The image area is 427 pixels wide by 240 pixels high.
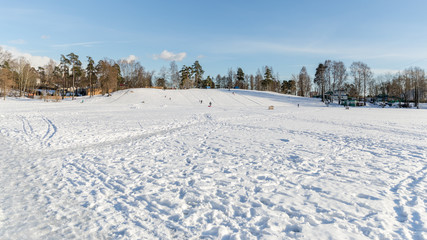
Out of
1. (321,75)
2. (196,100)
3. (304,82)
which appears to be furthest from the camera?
(304,82)

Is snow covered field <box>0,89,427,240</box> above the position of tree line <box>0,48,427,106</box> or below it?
below

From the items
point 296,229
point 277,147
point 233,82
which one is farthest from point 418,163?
point 233,82

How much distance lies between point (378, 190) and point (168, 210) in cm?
465

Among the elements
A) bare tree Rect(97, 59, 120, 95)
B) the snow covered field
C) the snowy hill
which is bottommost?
the snow covered field

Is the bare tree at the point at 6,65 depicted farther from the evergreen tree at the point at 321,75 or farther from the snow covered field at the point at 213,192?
the evergreen tree at the point at 321,75

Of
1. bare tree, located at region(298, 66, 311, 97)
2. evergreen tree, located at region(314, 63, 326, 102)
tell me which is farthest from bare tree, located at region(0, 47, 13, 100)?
bare tree, located at region(298, 66, 311, 97)

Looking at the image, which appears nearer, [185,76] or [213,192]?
[213,192]

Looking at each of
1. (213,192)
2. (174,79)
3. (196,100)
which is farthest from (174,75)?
(213,192)

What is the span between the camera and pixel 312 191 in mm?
4809

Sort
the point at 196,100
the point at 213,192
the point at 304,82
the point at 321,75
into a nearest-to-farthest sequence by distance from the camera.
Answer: the point at 213,192
the point at 196,100
the point at 321,75
the point at 304,82

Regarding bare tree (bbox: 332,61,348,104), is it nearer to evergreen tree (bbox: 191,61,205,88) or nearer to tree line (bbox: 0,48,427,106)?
tree line (bbox: 0,48,427,106)

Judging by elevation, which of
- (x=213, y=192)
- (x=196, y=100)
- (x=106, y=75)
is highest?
(x=106, y=75)

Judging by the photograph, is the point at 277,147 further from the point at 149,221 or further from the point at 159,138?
the point at 149,221

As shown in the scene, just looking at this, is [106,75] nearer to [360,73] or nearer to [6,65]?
[6,65]
